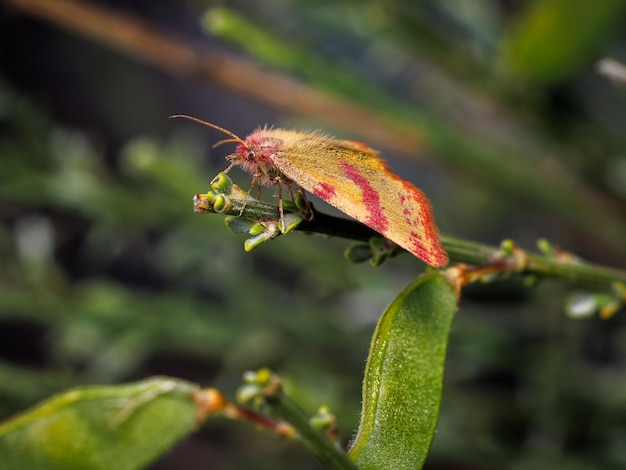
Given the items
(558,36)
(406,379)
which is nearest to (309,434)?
(406,379)

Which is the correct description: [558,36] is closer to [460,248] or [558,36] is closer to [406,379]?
[460,248]

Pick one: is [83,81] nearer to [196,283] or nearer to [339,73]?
[196,283]

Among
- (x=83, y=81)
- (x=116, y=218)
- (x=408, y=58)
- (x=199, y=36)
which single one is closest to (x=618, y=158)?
(x=408, y=58)

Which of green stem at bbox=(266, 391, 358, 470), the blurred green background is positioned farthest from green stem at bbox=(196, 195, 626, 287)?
the blurred green background

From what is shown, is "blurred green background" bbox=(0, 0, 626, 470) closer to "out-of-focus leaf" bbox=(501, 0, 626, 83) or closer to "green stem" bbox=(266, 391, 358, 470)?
"out-of-focus leaf" bbox=(501, 0, 626, 83)

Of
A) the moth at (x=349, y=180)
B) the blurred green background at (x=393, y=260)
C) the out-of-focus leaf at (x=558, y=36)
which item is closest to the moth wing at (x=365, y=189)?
the moth at (x=349, y=180)

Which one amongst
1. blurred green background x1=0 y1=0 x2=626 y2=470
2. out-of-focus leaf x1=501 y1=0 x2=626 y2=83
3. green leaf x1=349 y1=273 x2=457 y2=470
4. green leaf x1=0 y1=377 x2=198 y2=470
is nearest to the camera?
green leaf x1=349 y1=273 x2=457 y2=470

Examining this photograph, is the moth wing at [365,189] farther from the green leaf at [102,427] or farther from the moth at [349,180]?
the green leaf at [102,427]
